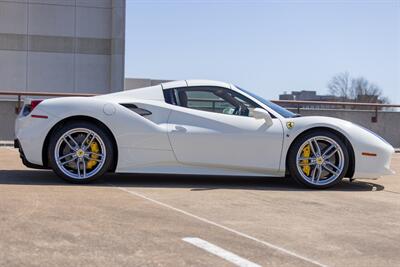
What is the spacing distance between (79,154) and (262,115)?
2257 millimetres

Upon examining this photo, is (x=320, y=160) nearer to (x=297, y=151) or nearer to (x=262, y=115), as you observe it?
(x=297, y=151)

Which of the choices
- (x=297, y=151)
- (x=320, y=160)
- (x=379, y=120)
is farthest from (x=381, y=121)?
(x=297, y=151)

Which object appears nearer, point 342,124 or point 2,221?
point 2,221

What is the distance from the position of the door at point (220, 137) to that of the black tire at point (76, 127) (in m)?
0.77

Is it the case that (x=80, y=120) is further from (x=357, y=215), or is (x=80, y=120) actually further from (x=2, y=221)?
(x=357, y=215)

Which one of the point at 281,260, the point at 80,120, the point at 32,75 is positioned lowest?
the point at 281,260

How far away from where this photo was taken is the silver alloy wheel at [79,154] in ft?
23.8

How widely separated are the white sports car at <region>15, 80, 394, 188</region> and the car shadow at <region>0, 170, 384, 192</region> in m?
0.19

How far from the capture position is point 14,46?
78.4ft

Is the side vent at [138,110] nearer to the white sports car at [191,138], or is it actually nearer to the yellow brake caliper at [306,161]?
the white sports car at [191,138]

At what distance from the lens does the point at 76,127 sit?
7258 millimetres

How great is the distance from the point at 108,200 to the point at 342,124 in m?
3.19

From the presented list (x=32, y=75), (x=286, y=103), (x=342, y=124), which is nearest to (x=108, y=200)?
(x=342, y=124)

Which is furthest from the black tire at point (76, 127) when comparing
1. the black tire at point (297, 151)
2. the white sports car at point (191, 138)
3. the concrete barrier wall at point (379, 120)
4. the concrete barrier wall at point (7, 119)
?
the concrete barrier wall at point (379, 120)
